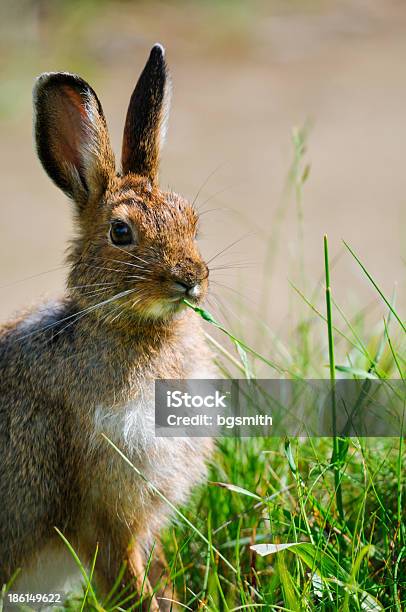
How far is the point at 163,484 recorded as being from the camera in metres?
3.00

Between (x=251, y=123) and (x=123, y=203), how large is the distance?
4733 millimetres

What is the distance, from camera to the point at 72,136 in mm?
3105

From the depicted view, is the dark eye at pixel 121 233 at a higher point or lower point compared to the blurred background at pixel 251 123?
lower

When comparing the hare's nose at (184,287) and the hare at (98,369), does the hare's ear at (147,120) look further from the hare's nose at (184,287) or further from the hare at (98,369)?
the hare's nose at (184,287)

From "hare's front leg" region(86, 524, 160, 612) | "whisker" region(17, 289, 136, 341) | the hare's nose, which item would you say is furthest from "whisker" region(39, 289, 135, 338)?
"hare's front leg" region(86, 524, 160, 612)

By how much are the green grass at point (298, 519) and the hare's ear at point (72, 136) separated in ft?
1.87

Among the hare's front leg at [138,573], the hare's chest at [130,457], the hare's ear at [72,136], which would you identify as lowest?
the hare's front leg at [138,573]

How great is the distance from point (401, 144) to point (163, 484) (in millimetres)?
4677

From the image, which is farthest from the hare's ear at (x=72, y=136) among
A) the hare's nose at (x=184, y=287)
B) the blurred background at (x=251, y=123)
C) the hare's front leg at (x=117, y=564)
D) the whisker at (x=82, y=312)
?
the blurred background at (x=251, y=123)

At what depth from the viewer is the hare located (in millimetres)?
2922

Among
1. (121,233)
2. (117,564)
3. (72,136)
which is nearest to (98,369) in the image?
(121,233)

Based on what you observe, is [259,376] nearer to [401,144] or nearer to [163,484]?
[163,484]

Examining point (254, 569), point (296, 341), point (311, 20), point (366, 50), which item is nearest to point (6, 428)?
point (254, 569)

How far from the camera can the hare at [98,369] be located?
2922 millimetres
